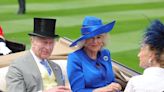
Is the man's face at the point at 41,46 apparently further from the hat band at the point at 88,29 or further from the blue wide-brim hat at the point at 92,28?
the hat band at the point at 88,29

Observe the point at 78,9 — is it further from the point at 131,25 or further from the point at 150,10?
the point at 131,25

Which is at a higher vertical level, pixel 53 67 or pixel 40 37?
pixel 40 37

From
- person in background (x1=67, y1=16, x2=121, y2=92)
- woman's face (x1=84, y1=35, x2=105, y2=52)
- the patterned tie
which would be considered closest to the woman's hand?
person in background (x1=67, y1=16, x2=121, y2=92)

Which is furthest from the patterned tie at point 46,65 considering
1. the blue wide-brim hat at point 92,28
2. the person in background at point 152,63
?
the person in background at point 152,63

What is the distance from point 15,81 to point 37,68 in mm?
295

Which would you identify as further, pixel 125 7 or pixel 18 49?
pixel 125 7

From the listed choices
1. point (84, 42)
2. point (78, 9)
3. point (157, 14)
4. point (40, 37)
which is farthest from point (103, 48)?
point (78, 9)

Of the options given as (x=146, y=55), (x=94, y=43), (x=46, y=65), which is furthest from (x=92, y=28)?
(x=146, y=55)

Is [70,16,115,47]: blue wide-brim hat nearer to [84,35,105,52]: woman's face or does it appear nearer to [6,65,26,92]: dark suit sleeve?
[84,35,105,52]: woman's face

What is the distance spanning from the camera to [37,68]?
4723mm

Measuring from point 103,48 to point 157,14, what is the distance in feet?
33.5

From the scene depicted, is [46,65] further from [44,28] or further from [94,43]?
[94,43]

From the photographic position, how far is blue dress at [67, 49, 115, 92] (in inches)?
195

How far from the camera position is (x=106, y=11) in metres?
15.8
